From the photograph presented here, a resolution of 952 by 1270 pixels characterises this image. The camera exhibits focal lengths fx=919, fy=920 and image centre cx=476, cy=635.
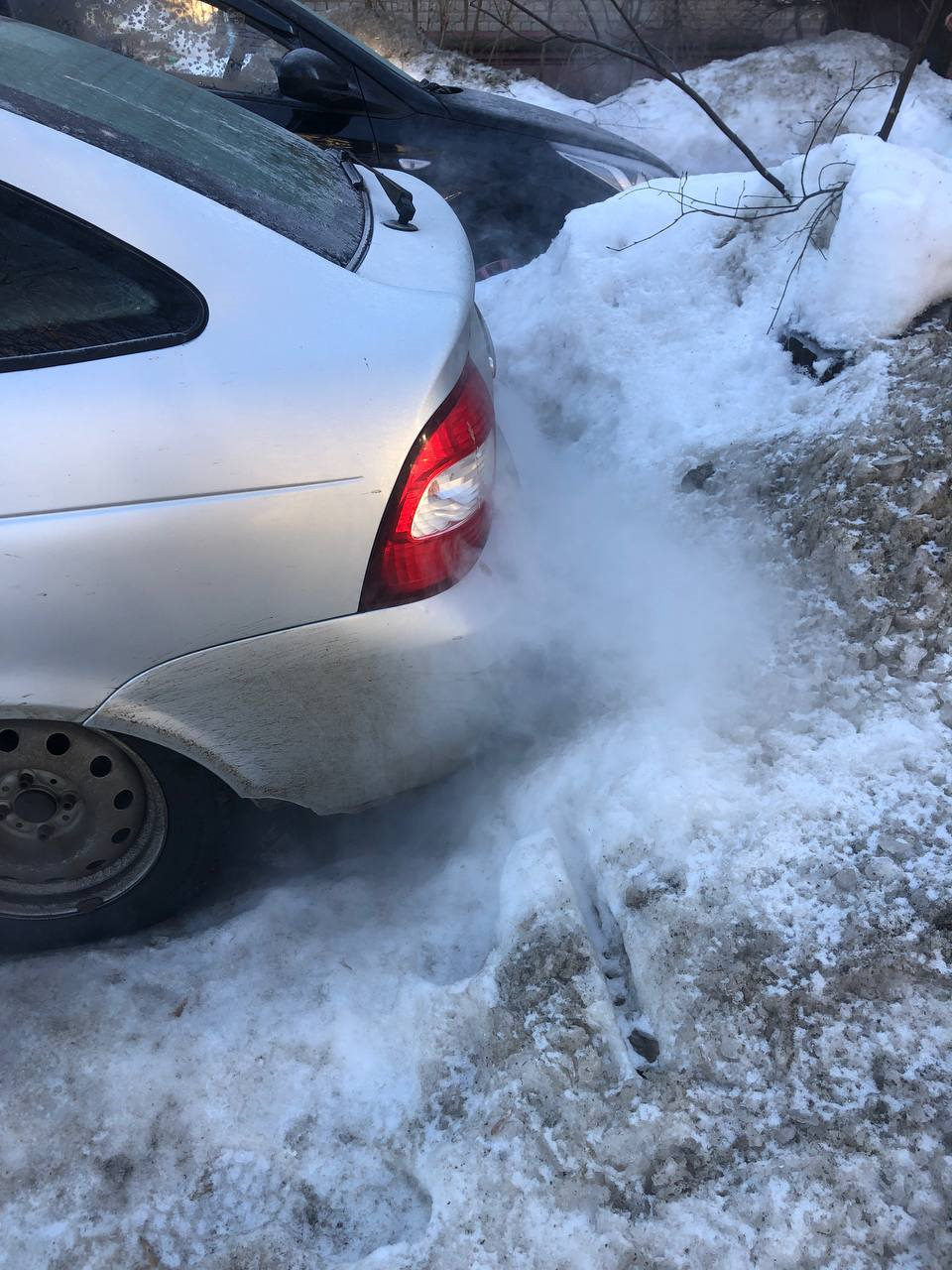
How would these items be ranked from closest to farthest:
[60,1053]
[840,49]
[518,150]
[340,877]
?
[60,1053]
[340,877]
[518,150]
[840,49]

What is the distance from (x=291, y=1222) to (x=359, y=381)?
1705mm

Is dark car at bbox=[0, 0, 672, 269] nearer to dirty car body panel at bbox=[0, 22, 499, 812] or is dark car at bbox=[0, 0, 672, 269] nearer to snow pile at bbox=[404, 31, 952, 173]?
snow pile at bbox=[404, 31, 952, 173]

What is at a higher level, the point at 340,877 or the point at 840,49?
the point at 840,49

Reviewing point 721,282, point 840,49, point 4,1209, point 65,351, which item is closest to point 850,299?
point 721,282

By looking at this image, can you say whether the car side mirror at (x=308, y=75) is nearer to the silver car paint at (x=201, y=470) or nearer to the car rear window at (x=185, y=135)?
the car rear window at (x=185, y=135)

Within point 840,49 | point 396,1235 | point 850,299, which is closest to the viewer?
point 396,1235

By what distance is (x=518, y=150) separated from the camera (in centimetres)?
467

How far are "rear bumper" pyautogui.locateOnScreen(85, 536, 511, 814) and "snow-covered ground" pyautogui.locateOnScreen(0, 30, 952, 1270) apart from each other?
24 centimetres

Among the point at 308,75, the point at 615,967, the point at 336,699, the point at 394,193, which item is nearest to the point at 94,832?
the point at 336,699

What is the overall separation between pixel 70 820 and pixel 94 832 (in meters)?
0.06

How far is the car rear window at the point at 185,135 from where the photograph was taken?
197cm

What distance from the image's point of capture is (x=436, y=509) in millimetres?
1997

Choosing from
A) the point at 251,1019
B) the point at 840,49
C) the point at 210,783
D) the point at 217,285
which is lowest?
the point at 251,1019

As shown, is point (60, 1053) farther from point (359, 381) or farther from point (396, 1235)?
point (359, 381)
